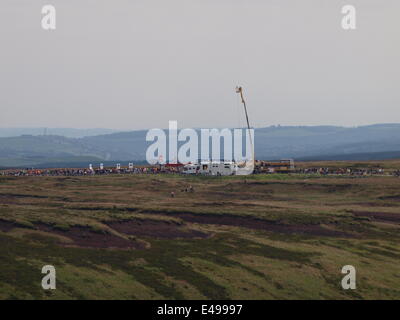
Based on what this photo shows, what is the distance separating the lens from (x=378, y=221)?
318ft

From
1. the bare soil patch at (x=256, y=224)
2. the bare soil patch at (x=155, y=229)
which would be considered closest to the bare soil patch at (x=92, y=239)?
the bare soil patch at (x=155, y=229)

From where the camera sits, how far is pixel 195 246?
243 feet

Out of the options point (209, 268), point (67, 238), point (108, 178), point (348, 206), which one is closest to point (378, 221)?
point (348, 206)

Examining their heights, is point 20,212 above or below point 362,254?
above

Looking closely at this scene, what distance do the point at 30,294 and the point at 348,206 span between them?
7089 centimetres

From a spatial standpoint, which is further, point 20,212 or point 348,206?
point 348,206

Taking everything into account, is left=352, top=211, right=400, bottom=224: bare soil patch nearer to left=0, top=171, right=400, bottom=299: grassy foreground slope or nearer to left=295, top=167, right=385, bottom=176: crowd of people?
left=0, top=171, right=400, bottom=299: grassy foreground slope

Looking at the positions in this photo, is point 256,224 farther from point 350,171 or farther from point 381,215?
point 350,171

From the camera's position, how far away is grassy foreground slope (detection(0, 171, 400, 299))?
58875 mm

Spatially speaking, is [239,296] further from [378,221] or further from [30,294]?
[378,221]

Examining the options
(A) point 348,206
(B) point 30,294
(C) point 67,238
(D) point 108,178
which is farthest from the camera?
(D) point 108,178

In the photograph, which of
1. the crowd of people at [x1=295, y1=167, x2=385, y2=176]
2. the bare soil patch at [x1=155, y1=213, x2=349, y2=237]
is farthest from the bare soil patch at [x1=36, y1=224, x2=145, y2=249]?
the crowd of people at [x1=295, y1=167, x2=385, y2=176]

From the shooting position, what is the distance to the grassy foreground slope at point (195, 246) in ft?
193
